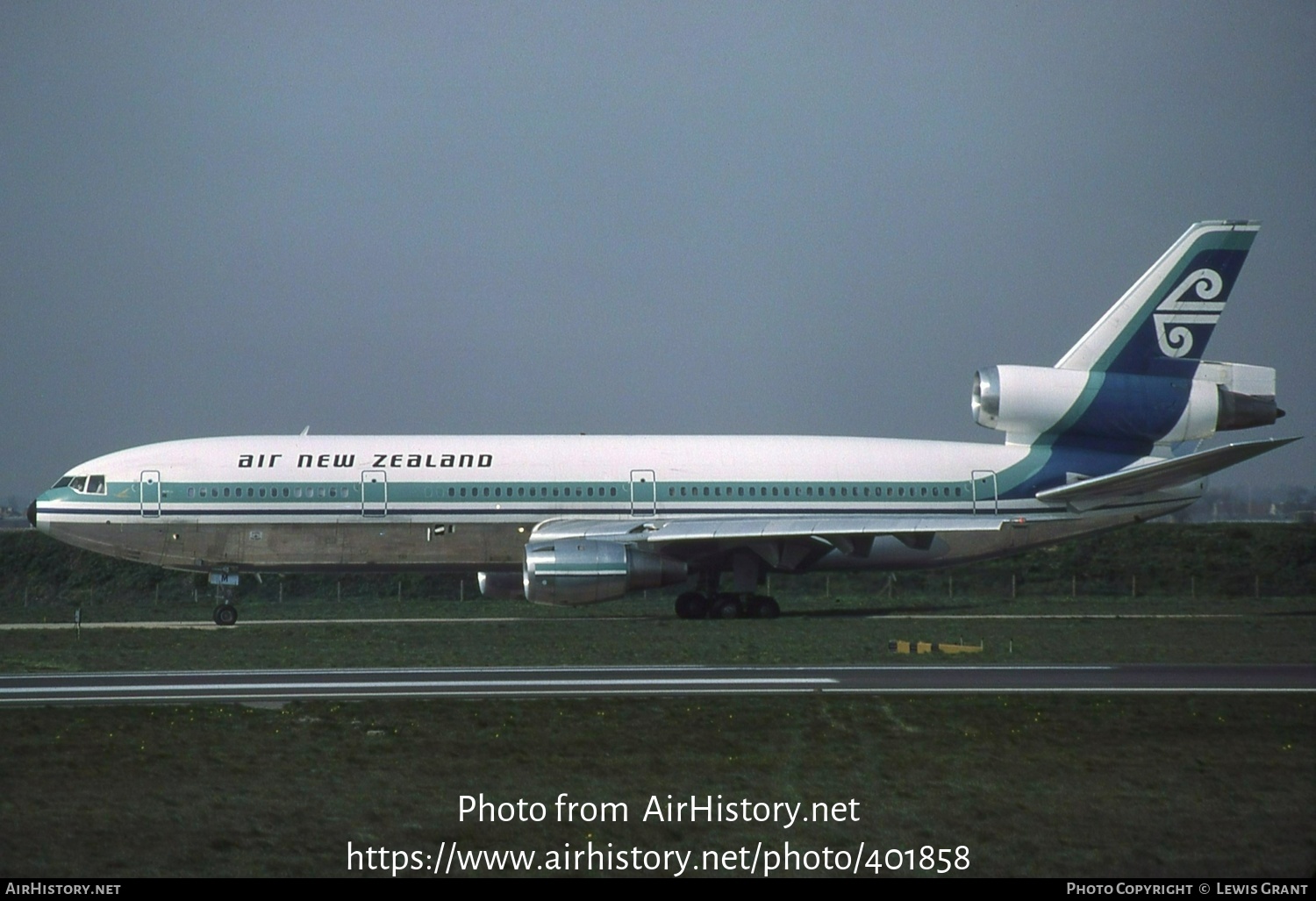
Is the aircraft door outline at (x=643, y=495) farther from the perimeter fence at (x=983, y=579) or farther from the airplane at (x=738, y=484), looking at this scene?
the perimeter fence at (x=983, y=579)

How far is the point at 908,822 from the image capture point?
41.9 ft

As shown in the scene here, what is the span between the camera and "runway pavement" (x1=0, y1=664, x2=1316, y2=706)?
20.2 m

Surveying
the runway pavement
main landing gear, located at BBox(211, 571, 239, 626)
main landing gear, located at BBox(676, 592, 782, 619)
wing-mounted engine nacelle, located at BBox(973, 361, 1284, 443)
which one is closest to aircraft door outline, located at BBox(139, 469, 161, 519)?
main landing gear, located at BBox(211, 571, 239, 626)

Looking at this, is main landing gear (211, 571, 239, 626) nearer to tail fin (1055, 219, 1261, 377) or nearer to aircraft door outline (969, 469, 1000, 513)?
aircraft door outline (969, 469, 1000, 513)

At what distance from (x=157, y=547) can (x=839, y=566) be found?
17782 millimetres

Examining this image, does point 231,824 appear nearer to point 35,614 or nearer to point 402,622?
point 402,622

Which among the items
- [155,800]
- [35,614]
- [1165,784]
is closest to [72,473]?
[35,614]

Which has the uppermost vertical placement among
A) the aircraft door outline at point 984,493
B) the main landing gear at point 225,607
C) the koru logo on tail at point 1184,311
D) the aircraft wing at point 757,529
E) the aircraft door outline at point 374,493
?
the koru logo on tail at point 1184,311

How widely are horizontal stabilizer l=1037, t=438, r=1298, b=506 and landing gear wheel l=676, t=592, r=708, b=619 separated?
9473mm

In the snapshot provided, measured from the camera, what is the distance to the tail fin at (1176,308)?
37062mm

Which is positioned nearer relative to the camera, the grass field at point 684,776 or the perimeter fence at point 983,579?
the grass field at point 684,776

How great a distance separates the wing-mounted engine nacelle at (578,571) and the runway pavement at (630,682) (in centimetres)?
919

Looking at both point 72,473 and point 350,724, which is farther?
point 72,473

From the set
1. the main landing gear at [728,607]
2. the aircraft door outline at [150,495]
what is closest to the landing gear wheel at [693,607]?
the main landing gear at [728,607]
